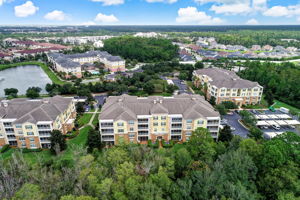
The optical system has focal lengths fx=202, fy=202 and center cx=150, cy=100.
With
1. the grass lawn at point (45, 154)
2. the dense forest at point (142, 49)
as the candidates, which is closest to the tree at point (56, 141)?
the grass lawn at point (45, 154)

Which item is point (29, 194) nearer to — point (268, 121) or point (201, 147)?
point (201, 147)

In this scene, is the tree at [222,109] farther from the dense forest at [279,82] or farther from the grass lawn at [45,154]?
the grass lawn at [45,154]

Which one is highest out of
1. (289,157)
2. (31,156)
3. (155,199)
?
(289,157)

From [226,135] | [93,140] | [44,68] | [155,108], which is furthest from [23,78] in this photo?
[226,135]

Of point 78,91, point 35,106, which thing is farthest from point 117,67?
point 35,106

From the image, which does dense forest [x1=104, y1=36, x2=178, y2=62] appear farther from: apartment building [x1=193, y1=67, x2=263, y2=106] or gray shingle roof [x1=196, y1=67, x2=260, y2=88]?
apartment building [x1=193, y1=67, x2=263, y2=106]

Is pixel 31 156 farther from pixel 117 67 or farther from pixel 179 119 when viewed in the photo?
pixel 117 67
